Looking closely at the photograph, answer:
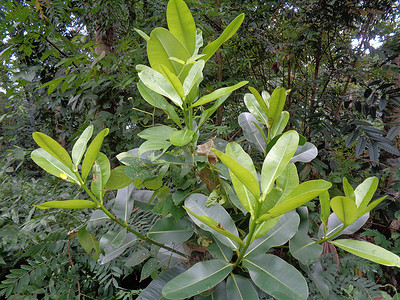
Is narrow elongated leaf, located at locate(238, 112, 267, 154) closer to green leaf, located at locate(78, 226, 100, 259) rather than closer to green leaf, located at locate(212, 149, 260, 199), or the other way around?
green leaf, located at locate(212, 149, 260, 199)

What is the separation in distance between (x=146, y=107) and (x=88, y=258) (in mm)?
692

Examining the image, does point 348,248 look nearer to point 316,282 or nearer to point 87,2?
point 316,282

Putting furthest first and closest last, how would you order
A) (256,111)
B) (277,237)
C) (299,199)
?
(256,111), (277,237), (299,199)

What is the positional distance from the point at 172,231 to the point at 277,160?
0.64ft

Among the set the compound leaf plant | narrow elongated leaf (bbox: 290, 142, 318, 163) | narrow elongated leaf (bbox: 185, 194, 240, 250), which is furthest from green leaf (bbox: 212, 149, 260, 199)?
narrow elongated leaf (bbox: 290, 142, 318, 163)

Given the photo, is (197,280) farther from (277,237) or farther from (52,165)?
(52,165)

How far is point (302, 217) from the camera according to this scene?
0.39 metres

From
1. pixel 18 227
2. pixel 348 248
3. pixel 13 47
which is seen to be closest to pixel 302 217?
pixel 348 248

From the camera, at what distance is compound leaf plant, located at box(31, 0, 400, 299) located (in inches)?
10.6

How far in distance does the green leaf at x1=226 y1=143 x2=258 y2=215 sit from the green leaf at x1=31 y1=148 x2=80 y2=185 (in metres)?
0.20

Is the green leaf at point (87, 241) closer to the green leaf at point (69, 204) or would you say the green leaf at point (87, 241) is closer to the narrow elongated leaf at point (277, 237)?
the green leaf at point (69, 204)

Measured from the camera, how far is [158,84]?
340 millimetres

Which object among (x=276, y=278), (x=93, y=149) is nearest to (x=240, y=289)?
(x=276, y=278)

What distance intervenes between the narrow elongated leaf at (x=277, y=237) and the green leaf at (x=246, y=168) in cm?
7
